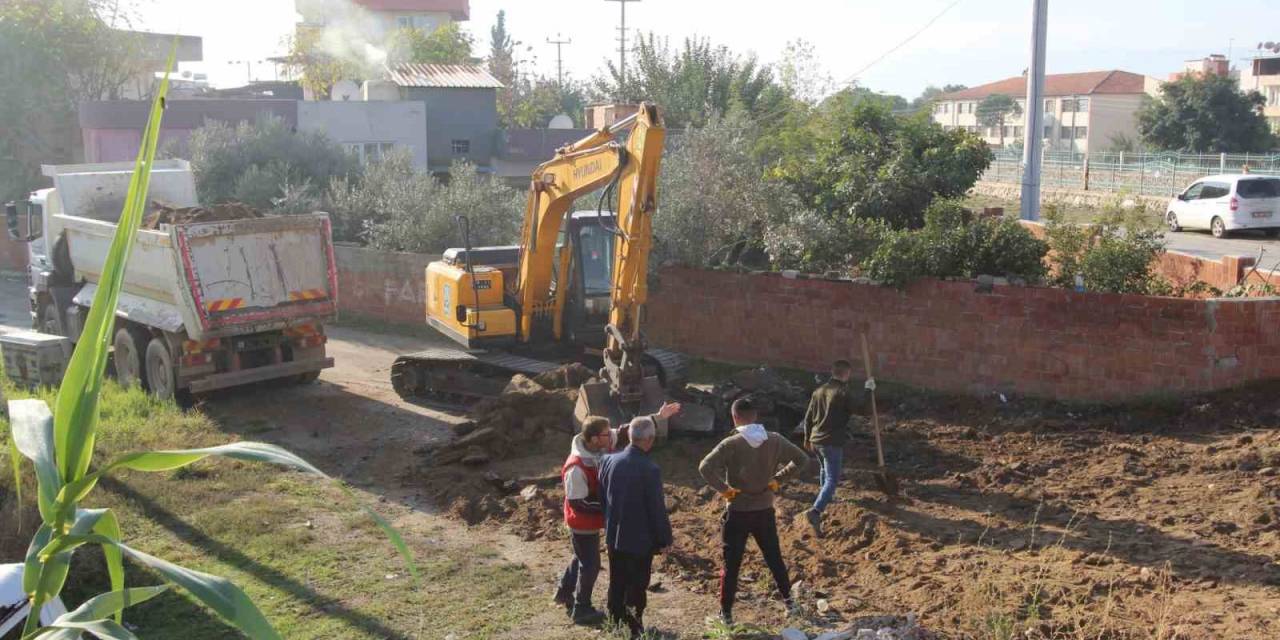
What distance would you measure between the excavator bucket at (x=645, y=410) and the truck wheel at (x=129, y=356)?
6.57 meters

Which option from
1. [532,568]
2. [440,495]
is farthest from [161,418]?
[532,568]

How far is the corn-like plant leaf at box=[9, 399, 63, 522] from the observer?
1793 millimetres

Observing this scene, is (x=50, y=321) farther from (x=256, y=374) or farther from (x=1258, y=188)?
(x=1258, y=188)

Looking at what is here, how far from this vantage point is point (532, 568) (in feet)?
30.3

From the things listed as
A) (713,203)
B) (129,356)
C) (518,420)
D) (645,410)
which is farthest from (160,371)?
(713,203)

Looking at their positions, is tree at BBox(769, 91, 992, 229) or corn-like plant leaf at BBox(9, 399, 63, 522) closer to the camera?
corn-like plant leaf at BBox(9, 399, 63, 522)

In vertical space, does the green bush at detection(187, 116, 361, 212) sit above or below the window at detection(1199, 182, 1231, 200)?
above

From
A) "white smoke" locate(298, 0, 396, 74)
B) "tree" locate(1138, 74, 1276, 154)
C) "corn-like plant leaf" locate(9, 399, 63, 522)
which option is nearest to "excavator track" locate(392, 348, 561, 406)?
"corn-like plant leaf" locate(9, 399, 63, 522)

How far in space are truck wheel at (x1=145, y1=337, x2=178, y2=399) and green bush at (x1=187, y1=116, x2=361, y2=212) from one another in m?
10.9

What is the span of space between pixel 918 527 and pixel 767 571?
1.59 meters

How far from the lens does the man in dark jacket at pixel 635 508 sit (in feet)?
23.8

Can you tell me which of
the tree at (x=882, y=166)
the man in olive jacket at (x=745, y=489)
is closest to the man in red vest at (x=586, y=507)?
the man in olive jacket at (x=745, y=489)

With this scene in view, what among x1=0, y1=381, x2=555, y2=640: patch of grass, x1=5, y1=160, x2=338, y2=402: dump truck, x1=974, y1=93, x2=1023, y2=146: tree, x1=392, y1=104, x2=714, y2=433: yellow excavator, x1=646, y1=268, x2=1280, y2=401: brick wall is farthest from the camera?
x1=974, y1=93, x2=1023, y2=146: tree

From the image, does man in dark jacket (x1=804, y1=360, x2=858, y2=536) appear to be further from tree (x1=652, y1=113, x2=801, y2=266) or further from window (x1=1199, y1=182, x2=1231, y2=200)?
window (x1=1199, y1=182, x2=1231, y2=200)
